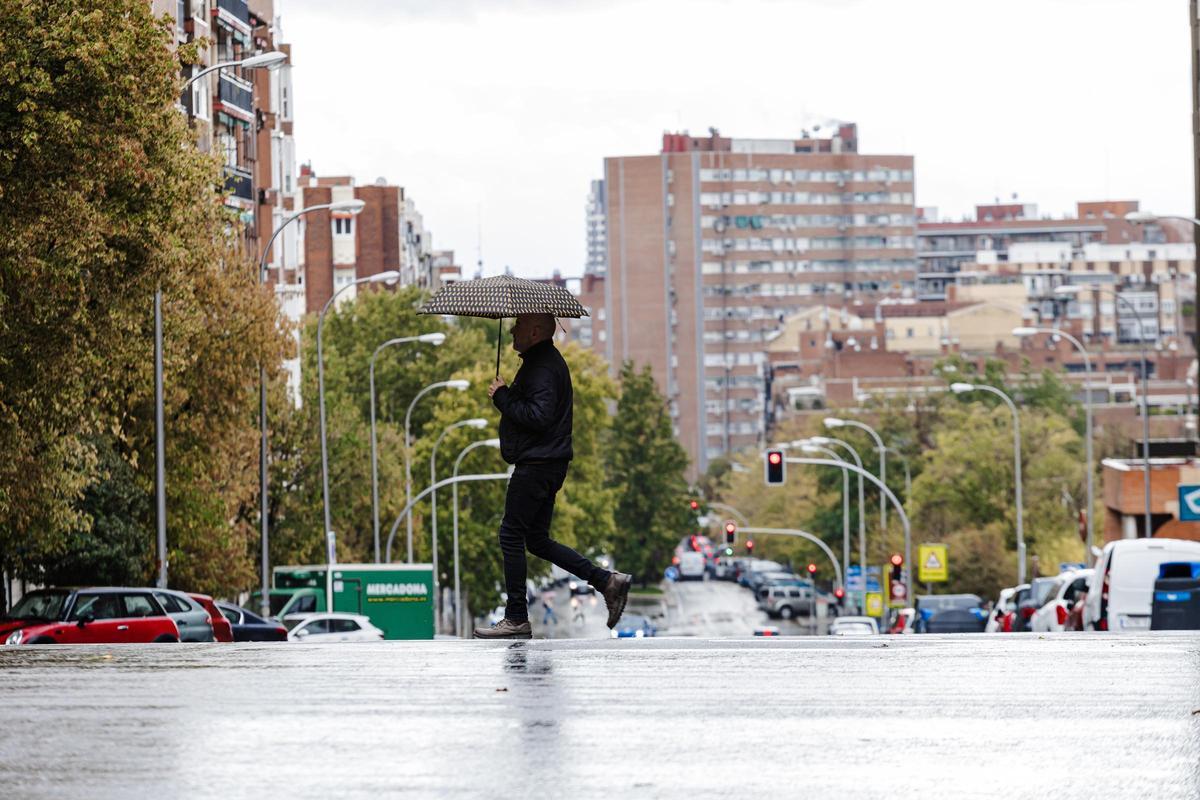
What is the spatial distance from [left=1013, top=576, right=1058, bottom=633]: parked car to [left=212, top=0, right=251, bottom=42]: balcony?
135 ft

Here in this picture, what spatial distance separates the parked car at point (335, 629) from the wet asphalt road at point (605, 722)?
32393mm

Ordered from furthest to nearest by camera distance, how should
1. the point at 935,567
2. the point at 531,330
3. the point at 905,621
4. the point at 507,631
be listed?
the point at 935,567
the point at 905,621
the point at 507,631
the point at 531,330

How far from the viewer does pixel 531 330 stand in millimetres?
14453

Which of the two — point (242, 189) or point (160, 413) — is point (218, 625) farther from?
point (242, 189)

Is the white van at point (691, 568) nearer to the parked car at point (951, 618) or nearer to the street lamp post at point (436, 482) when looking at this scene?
the street lamp post at point (436, 482)

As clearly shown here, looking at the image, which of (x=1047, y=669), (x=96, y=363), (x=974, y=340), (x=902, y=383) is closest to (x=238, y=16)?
(x=96, y=363)

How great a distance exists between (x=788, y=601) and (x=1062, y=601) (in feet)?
274

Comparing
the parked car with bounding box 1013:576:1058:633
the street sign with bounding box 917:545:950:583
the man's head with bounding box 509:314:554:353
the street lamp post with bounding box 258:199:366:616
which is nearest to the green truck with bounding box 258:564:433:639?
the street lamp post with bounding box 258:199:366:616

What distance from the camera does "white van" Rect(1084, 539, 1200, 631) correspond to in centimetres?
2864

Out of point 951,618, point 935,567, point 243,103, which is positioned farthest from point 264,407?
point 935,567

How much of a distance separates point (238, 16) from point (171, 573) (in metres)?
34.9

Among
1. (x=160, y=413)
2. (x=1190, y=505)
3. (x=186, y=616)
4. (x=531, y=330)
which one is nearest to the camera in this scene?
(x=531, y=330)

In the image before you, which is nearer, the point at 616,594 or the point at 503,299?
the point at 616,594

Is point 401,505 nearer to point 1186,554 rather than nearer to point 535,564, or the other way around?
point 535,564
